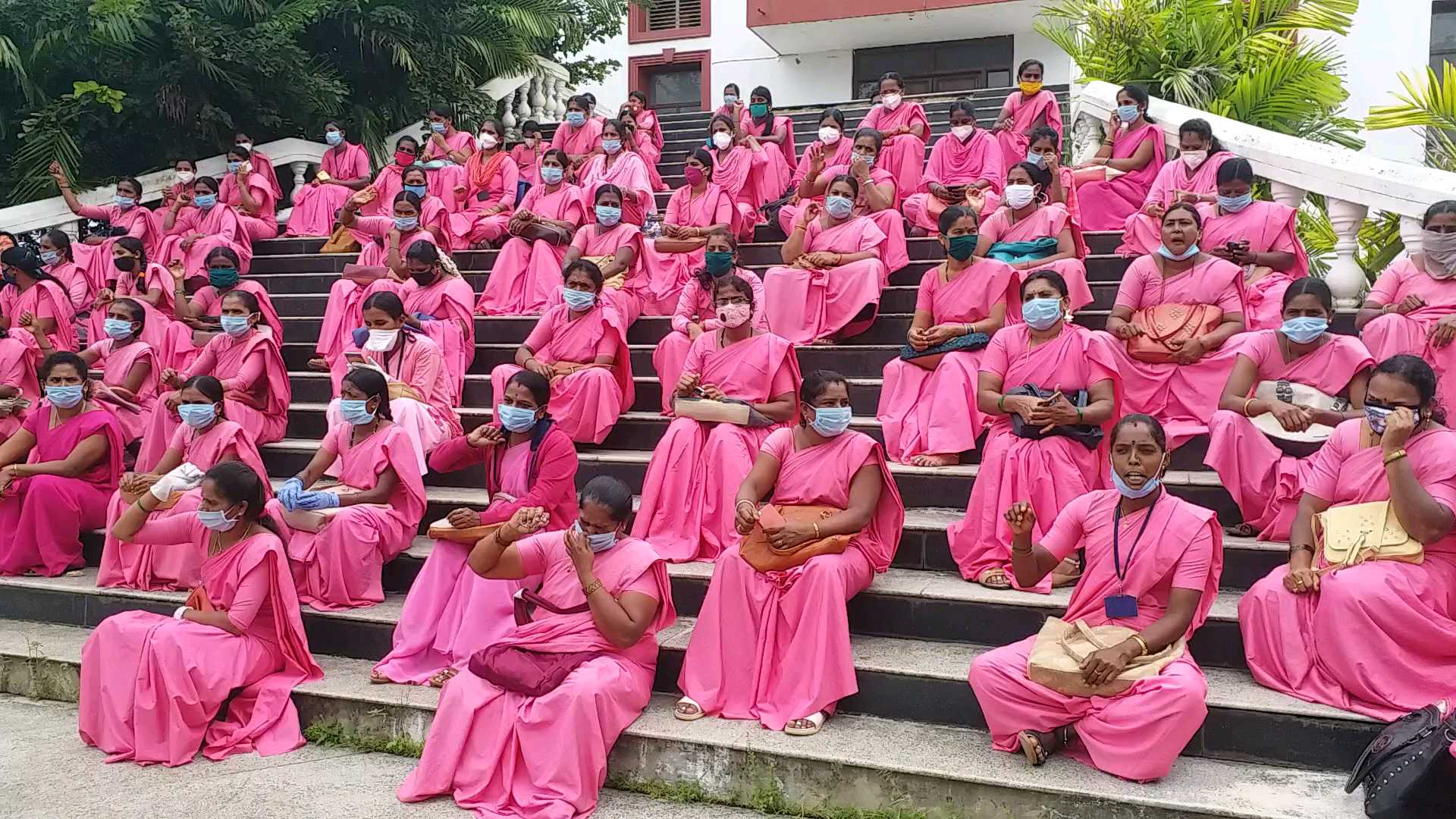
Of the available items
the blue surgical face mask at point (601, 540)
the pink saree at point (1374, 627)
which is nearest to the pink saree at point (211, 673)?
the blue surgical face mask at point (601, 540)

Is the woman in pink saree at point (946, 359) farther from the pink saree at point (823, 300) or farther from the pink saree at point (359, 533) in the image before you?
the pink saree at point (359, 533)

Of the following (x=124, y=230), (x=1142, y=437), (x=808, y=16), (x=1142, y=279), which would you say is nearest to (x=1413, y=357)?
(x=1142, y=437)

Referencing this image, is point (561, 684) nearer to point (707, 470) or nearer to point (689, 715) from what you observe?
point (689, 715)

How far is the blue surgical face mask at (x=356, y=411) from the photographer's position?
18.2 ft

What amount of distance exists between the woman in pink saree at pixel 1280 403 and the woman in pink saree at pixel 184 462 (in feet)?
15.7

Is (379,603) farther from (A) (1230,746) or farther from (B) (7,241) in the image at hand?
(B) (7,241)

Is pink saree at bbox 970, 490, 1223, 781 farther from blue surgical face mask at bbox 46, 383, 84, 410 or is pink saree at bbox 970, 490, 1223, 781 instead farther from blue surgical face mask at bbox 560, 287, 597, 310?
blue surgical face mask at bbox 46, 383, 84, 410

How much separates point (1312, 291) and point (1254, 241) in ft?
5.29

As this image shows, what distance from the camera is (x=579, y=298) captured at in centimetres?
680

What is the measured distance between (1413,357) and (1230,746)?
5.26 feet

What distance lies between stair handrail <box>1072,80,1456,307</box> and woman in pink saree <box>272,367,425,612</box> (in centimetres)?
527

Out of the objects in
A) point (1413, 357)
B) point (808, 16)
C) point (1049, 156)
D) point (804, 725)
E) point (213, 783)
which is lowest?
point (213, 783)

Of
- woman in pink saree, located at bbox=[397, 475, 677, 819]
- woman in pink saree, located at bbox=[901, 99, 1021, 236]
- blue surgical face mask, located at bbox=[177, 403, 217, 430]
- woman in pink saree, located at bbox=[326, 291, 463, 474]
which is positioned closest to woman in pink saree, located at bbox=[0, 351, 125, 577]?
blue surgical face mask, located at bbox=[177, 403, 217, 430]

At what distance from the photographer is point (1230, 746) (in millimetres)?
3766
